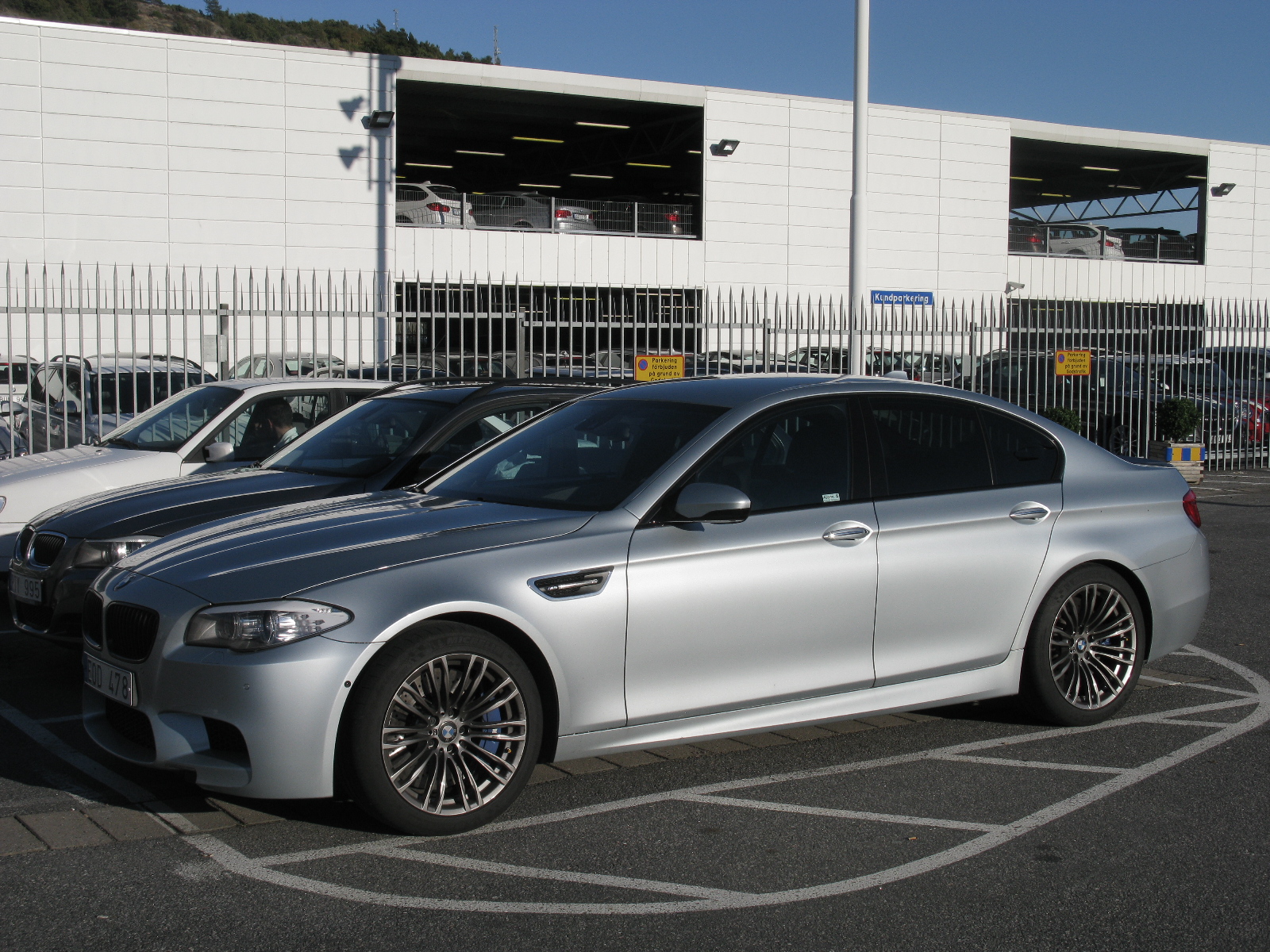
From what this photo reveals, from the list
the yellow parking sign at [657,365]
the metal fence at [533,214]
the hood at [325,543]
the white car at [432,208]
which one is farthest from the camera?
the metal fence at [533,214]

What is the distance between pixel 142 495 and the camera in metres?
6.93

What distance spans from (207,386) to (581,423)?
194 inches

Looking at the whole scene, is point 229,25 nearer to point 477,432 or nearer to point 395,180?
point 395,180


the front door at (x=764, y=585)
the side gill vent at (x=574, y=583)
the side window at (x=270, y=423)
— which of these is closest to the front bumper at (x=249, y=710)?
the side gill vent at (x=574, y=583)

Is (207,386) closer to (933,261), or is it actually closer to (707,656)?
(707,656)

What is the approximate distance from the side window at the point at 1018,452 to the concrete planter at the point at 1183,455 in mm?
13737

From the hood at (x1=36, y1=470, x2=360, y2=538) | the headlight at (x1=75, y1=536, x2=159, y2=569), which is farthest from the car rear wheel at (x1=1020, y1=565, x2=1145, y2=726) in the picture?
the headlight at (x1=75, y1=536, x2=159, y2=569)

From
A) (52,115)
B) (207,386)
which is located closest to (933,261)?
(52,115)

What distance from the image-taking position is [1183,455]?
1864 centimetres

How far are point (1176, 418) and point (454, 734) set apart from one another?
17.2 meters

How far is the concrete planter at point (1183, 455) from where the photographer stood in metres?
18.3

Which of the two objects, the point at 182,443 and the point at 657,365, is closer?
the point at 182,443

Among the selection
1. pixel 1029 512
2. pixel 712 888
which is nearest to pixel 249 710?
pixel 712 888

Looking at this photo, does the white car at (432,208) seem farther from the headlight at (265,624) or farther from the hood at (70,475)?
the headlight at (265,624)
